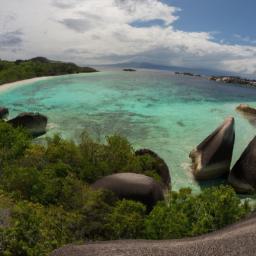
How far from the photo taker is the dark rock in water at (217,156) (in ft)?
85.9

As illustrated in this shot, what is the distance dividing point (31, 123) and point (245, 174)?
20752mm

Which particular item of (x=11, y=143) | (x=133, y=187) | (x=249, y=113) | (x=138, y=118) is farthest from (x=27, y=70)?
(x=133, y=187)

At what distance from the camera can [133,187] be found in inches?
703

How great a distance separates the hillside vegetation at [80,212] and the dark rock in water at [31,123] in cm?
1524

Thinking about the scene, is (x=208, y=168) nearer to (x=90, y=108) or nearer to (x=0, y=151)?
(x=0, y=151)

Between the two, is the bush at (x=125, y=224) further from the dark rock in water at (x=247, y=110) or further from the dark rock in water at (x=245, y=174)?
the dark rock in water at (x=247, y=110)

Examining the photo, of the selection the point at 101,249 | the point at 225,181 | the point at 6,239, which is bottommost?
the point at 225,181

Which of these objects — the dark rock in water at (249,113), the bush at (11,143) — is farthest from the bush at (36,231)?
the dark rock in water at (249,113)

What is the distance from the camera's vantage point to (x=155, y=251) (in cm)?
765

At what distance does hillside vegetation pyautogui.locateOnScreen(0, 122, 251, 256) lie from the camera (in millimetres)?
12562

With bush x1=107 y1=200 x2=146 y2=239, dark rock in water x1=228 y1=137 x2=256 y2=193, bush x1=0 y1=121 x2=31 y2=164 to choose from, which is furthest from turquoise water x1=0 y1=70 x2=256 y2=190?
bush x1=107 y1=200 x2=146 y2=239

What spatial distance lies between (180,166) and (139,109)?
29.2 m

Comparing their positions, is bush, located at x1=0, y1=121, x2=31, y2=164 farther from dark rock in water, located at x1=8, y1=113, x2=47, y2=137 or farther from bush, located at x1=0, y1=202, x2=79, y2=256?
bush, located at x1=0, y1=202, x2=79, y2=256

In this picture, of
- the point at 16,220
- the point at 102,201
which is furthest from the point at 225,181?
the point at 16,220
